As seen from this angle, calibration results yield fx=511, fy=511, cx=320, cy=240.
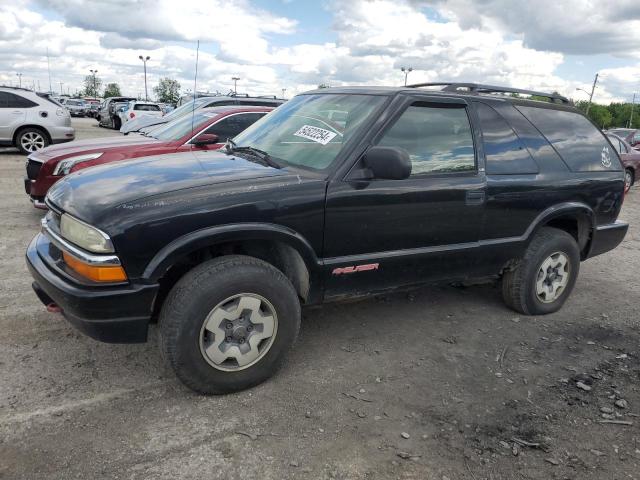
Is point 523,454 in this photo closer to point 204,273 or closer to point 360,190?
point 360,190

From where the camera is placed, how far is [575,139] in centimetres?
442

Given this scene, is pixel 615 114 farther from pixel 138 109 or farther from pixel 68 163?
pixel 68 163

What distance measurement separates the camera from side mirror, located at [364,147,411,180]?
9.95ft

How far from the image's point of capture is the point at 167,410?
2830 millimetres

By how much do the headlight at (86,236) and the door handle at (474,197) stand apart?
7.81 ft

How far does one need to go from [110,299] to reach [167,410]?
0.72m

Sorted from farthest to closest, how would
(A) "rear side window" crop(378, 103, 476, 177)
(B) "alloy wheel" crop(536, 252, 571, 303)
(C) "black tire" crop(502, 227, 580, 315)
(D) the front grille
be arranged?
(D) the front grille < (B) "alloy wheel" crop(536, 252, 571, 303) < (C) "black tire" crop(502, 227, 580, 315) < (A) "rear side window" crop(378, 103, 476, 177)

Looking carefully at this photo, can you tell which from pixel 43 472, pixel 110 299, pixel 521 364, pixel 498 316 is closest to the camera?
pixel 43 472

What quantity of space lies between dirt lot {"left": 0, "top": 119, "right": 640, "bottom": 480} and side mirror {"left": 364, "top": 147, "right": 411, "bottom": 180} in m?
1.30

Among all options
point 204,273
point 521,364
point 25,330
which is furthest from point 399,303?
point 25,330

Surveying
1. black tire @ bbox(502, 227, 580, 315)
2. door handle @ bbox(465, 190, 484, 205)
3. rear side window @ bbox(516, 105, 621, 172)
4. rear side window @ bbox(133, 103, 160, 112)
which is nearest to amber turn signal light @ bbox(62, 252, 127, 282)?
door handle @ bbox(465, 190, 484, 205)

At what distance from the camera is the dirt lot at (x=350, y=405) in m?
2.47

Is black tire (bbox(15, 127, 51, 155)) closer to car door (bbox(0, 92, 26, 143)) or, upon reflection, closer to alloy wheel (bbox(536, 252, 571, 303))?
car door (bbox(0, 92, 26, 143))

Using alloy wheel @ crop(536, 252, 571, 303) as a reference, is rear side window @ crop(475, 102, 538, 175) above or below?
above
